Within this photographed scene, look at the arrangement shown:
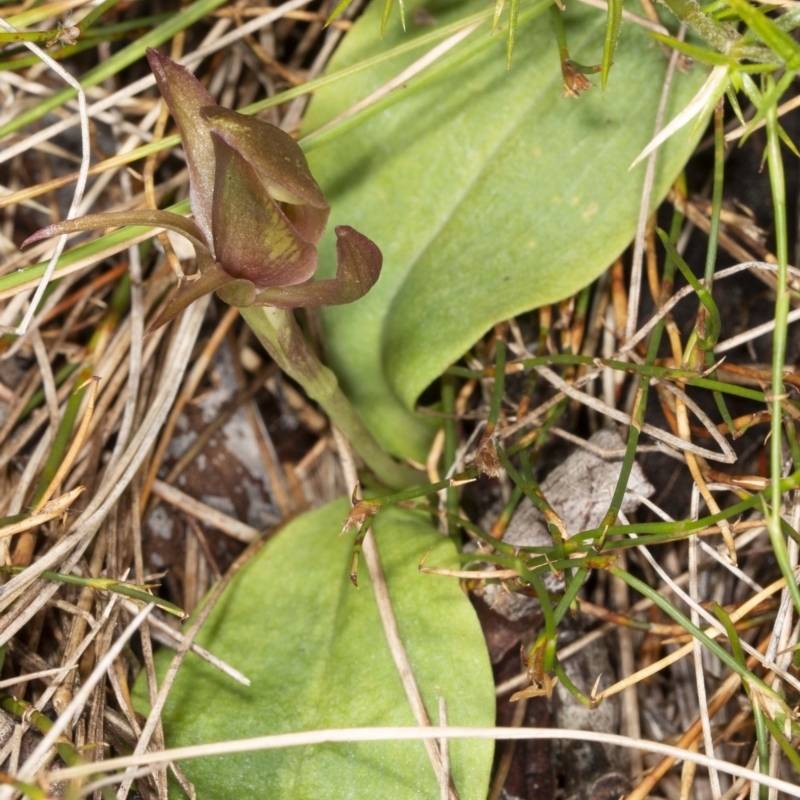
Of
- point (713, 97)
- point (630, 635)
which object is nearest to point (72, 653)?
point (630, 635)

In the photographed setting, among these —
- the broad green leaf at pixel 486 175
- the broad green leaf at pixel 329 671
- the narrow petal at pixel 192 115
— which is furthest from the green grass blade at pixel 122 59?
the broad green leaf at pixel 329 671

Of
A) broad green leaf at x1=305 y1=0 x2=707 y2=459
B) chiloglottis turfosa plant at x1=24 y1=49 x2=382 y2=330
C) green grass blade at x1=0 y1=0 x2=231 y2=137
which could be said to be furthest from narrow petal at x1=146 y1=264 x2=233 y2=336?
green grass blade at x1=0 y1=0 x2=231 y2=137

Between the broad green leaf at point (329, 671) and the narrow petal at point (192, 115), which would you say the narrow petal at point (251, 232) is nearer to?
the narrow petal at point (192, 115)

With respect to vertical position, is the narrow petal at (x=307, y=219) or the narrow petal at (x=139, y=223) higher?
the narrow petal at (x=139, y=223)

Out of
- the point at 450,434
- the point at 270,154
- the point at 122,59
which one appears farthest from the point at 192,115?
the point at 450,434

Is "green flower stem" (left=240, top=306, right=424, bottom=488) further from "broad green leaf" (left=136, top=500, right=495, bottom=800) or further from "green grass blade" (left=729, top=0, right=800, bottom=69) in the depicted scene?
"green grass blade" (left=729, top=0, right=800, bottom=69)
